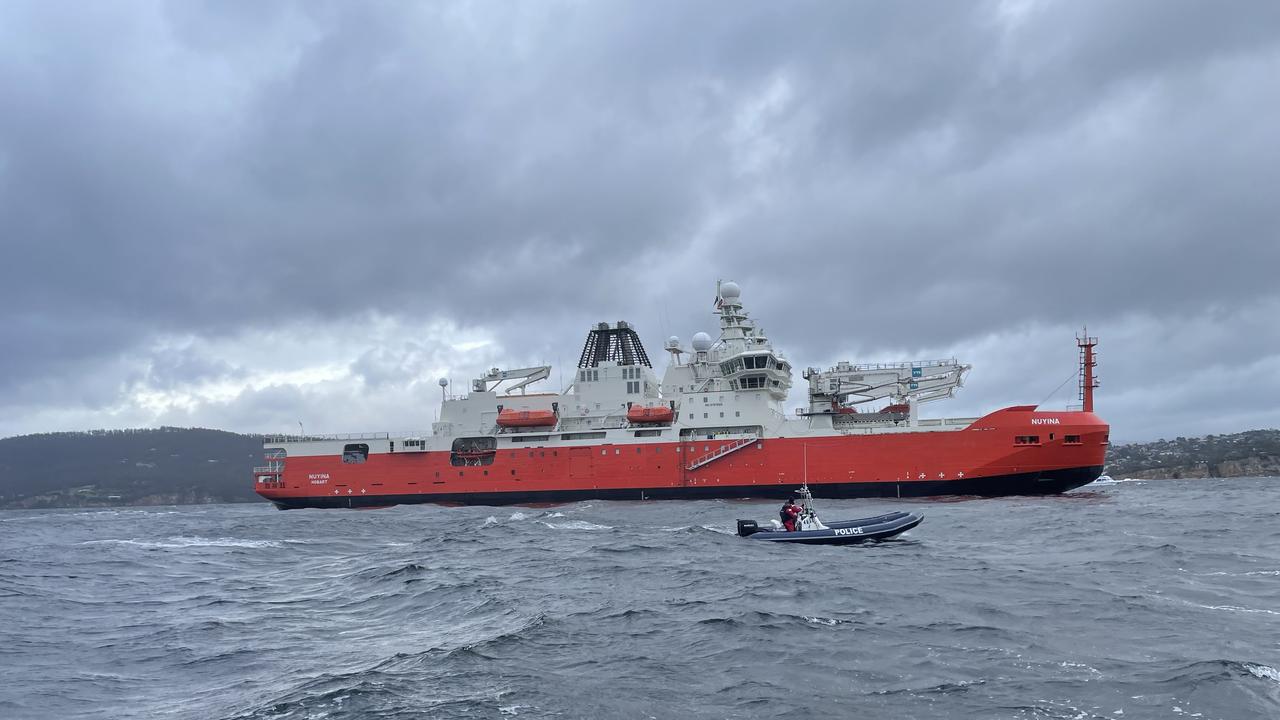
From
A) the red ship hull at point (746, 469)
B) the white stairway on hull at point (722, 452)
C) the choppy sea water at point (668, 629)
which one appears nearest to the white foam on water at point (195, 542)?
the choppy sea water at point (668, 629)

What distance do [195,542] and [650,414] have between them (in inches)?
959

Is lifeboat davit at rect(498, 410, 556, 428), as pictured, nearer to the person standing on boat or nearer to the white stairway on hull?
the white stairway on hull

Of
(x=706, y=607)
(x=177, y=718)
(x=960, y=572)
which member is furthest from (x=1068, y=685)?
(x=177, y=718)

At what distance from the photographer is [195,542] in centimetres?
3338

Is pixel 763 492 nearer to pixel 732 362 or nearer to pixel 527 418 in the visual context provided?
pixel 732 362

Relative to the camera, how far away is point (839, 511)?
3784cm

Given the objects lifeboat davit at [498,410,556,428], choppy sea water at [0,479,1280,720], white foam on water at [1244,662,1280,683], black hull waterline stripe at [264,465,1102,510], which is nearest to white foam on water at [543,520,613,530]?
choppy sea water at [0,479,1280,720]

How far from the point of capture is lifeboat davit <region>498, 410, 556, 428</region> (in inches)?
2030

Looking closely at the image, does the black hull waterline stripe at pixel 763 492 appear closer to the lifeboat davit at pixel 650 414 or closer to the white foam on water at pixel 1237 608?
the lifeboat davit at pixel 650 414

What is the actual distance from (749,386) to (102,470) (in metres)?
145

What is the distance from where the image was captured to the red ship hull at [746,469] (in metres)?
43.4

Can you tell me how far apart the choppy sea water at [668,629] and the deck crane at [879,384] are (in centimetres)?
1984

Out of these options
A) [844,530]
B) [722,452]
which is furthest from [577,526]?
[722,452]

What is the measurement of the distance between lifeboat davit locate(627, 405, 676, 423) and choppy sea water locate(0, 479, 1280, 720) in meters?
21.0
